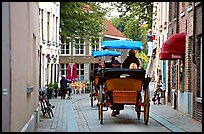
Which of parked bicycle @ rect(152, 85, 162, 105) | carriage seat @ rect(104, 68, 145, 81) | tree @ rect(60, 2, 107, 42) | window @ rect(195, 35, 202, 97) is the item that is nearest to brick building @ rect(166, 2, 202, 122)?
window @ rect(195, 35, 202, 97)

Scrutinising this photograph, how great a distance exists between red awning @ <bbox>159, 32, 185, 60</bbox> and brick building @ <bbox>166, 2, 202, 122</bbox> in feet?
0.89

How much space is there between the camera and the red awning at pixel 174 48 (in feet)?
66.7

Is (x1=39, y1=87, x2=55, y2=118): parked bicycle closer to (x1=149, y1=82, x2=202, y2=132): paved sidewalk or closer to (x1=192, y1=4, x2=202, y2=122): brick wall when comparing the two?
(x1=149, y1=82, x2=202, y2=132): paved sidewalk

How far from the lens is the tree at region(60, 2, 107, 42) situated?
47.0 m

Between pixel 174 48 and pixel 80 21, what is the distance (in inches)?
1093

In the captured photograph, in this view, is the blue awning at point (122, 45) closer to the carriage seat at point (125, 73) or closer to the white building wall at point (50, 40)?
the carriage seat at point (125, 73)

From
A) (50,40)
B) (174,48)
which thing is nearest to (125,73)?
(174,48)

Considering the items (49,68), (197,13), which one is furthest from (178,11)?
(49,68)

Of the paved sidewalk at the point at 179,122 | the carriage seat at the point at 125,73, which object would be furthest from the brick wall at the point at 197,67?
the carriage seat at the point at 125,73

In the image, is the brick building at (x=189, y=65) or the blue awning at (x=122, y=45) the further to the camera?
the blue awning at (x=122, y=45)

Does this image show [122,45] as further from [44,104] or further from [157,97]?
[157,97]

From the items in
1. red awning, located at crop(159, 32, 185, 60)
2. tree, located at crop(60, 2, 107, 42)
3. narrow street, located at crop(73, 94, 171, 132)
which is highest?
tree, located at crop(60, 2, 107, 42)

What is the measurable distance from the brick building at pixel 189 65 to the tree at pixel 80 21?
22955 mm

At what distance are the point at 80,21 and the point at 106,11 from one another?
3.10 meters
